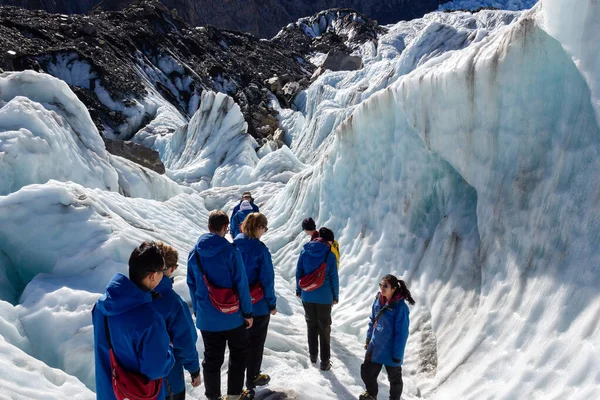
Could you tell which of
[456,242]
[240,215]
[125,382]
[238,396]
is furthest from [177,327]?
[240,215]

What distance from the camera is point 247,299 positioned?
11.5 ft

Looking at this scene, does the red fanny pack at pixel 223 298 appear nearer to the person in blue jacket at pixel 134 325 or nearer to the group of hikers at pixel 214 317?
the group of hikers at pixel 214 317

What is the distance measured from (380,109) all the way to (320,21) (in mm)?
69853

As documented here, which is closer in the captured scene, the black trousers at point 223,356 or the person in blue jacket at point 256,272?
the black trousers at point 223,356

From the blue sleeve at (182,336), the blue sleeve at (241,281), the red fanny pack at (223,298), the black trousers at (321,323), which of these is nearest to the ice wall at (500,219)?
the black trousers at (321,323)

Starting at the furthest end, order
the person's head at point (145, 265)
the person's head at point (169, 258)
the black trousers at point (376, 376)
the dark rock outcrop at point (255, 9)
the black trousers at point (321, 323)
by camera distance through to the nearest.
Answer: the dark rock outcrop at point (255, 9)
the black trousers at point (321, 323)
the black trousers at point (376, 376)
the person's head at point (169, 258)
the person's head at point (145, 265)

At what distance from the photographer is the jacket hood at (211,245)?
340 centimetres

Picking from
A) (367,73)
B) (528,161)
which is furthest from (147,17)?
(528,161)

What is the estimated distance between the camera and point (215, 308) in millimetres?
3465

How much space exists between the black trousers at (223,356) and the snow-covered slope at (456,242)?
14.1 inches

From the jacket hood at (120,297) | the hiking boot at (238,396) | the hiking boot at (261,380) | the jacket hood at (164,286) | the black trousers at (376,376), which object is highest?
the jacket hood at (120,297)

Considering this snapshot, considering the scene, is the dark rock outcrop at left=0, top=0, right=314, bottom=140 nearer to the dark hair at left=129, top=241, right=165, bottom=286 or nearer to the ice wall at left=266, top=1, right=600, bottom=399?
the ice wall at left=266, top=1, right=600, bottom=399

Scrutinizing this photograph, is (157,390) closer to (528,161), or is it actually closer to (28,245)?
(28,245)

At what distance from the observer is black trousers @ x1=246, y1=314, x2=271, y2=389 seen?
13.0 ft
